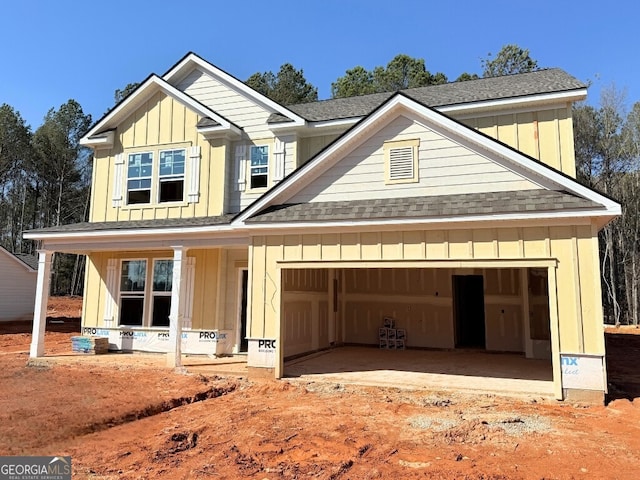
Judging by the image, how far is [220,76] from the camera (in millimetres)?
14156

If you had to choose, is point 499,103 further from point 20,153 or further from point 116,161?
point 20,153

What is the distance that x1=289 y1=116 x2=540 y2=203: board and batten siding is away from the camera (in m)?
9.06

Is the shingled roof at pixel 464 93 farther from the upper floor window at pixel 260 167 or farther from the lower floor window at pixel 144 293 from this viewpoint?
the lower floor window at pixel 144 293

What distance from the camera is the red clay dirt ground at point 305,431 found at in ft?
16.1

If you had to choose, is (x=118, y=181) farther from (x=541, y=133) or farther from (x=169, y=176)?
(x=541, y=133)

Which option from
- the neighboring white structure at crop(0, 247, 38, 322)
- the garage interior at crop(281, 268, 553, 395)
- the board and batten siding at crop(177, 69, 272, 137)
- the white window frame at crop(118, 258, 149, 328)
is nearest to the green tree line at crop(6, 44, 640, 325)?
the neighboring white structure at crop(0, 247, 38, 322)

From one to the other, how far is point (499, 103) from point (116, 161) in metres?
10.9

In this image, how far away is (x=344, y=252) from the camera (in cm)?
930

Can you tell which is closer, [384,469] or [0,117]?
[384,469]

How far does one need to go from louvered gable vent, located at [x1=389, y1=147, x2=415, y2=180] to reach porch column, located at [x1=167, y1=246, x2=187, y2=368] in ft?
17.7

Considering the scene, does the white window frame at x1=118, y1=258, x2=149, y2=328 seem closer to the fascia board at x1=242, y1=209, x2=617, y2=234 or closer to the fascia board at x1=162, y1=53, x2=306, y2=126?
the fascia board at x1=242, y1=209, x2=617, y2=234

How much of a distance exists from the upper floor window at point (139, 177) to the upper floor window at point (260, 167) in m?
3.11

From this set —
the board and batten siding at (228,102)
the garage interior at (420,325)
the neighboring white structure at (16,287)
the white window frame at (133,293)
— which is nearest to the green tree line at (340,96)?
the neighboring white structure at (16,287)

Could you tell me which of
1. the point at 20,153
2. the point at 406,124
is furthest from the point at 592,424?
the point at 20,153
